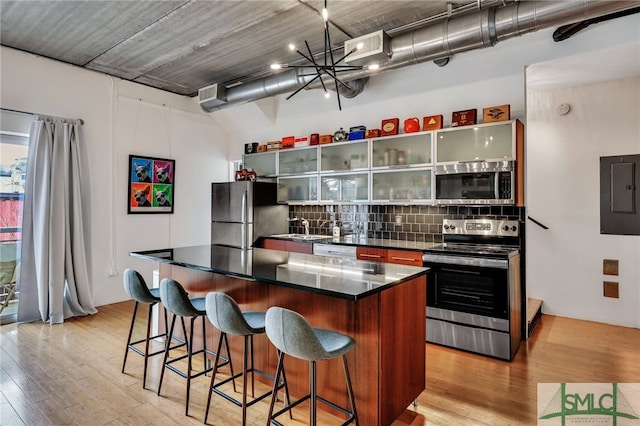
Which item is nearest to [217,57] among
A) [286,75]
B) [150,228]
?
[286,75]

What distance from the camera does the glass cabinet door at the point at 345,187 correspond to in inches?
188

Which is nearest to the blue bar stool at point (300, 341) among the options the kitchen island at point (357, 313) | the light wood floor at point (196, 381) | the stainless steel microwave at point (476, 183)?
the kitchen island at point (357, 313)

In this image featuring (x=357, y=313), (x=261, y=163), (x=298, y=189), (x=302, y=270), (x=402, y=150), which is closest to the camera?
(x=357, y=313)

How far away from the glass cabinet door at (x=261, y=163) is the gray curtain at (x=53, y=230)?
2.33 meters

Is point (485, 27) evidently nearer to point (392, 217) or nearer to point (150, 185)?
point (392, 217)

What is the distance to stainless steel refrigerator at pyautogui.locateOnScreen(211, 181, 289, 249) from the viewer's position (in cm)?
537

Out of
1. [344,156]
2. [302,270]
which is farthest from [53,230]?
[344,156]

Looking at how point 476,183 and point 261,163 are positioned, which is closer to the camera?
point 476,183

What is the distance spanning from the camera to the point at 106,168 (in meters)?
5.04

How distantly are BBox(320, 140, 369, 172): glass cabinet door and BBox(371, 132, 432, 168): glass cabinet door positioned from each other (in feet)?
0.55

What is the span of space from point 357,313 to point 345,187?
9.50 feet

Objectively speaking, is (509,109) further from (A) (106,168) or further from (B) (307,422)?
(A) (106,168)

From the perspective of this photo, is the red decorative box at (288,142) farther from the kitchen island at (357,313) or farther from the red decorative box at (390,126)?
the kitchen island at (357,313)

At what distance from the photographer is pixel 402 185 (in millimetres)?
4457
